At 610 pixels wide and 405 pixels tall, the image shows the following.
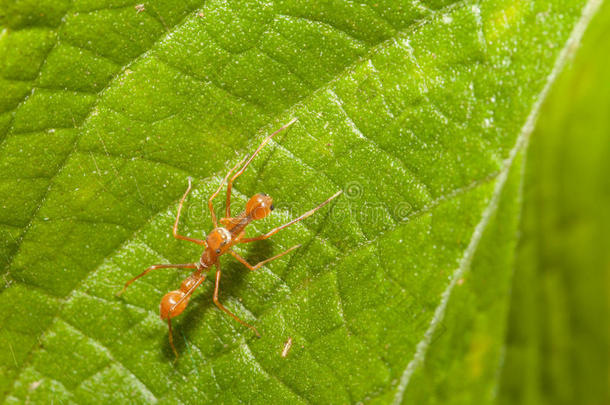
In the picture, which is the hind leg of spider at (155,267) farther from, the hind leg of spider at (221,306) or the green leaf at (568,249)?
the green leaf at (568,249)

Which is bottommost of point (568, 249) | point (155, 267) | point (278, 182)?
point (568, 249)

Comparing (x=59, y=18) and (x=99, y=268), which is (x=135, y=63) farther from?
(x=99, y=268)

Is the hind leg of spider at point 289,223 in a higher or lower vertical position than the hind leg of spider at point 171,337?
higher

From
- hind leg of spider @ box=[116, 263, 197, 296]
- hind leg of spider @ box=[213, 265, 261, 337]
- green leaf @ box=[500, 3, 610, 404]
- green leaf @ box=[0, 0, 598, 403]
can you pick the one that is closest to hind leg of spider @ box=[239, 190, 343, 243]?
green leaf @ box=[0, 0, 598, 403]

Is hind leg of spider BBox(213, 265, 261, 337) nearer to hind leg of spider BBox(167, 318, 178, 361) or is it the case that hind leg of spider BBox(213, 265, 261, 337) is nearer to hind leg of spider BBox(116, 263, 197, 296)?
hind leg of spider BBox(116, 263, 197, 296)

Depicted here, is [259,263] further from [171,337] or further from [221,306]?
[171,337]

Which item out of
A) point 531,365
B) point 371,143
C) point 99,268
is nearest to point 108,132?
point 99,268

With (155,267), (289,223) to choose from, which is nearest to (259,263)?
(289,223)

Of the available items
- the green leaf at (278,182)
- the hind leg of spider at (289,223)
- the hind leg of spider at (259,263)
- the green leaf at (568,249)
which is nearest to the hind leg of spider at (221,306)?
the green leaf at (278,182)
